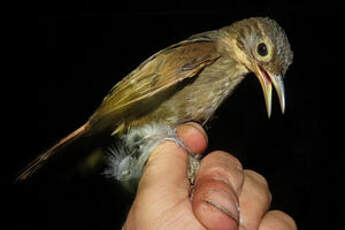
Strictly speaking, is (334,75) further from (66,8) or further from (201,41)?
(66,8)

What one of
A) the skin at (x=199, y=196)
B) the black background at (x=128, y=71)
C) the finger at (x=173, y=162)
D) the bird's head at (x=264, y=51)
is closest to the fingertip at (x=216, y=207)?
the skin at (x=199, y=196)

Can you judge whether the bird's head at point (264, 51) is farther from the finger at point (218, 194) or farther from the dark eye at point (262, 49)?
the finger at point (218, 194)

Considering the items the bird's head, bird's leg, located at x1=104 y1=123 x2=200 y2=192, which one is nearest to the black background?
bird's leg, located at x1=104 y1=123 x2=200 y2=192

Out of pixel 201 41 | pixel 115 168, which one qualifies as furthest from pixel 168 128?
pixel 201 41

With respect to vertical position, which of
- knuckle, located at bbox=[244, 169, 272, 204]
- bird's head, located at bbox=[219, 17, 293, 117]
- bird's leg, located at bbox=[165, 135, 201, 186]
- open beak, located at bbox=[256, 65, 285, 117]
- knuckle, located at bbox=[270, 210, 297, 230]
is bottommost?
knuckle, located at bbox=[270, 210, 297, 230]

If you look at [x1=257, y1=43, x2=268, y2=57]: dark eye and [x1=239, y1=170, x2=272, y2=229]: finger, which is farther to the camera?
[x1=257, y1=43, x2=268, y2=57]: dark eye

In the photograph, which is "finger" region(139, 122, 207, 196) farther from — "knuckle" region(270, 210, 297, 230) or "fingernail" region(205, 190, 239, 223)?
"knuckle" region(270, 210, 297, 230)
